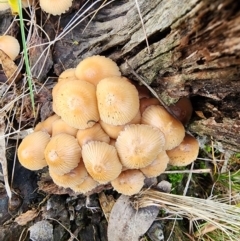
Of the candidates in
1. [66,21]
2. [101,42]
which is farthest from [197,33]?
[66,21]

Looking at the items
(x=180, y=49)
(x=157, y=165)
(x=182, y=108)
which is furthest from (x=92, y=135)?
(x=180, y=49)

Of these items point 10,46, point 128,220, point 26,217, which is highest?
point 10,46

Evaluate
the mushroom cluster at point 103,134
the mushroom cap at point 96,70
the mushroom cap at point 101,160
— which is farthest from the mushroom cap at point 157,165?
the mushroom cap at point 96,70

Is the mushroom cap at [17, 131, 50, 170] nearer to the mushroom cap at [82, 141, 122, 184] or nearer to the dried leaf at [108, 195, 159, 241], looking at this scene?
the mushroom cap at [82, 141, 122, 184]

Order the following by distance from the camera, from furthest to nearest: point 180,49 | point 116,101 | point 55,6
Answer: point 55,6 < point 116,101 < point 180,49

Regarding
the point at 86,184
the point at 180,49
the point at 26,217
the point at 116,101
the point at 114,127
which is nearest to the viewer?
the point at 180,49

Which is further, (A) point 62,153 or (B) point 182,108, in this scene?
(B) point 182,108

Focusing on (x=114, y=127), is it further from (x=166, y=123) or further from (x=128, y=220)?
(x=128, y=220)

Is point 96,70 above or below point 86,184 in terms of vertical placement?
above
